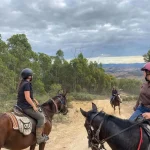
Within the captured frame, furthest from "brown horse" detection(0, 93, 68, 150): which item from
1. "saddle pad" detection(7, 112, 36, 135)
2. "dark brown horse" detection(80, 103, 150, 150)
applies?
"dark brown horse" detection(80, 103, 150, 150)

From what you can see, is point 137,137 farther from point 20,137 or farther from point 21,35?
point 21,35

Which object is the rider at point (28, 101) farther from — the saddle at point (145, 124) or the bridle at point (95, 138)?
the saddle at point (145, 124)

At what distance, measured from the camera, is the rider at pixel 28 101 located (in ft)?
21.3

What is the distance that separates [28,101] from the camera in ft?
21.3

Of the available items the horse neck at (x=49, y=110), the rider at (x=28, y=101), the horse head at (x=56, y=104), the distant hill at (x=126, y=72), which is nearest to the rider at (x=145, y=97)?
the rider at (x=28, y=101)

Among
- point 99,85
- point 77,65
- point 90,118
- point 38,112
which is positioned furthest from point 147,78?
point 99,85

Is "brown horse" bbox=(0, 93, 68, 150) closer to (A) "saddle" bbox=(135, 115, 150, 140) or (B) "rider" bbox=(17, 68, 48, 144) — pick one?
(B) "rider" bbox=(17, 68, 48, 144)

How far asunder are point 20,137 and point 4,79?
43.6ft

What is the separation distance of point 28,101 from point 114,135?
9.92ft

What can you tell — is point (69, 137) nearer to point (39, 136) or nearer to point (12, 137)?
point (39, 136)

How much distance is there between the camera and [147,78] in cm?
432

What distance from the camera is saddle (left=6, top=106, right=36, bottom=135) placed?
20.7 ft

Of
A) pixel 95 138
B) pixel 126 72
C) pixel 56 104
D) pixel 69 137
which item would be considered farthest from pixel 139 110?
pixel 126 72

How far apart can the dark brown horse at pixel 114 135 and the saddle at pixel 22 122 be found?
2736 mm
